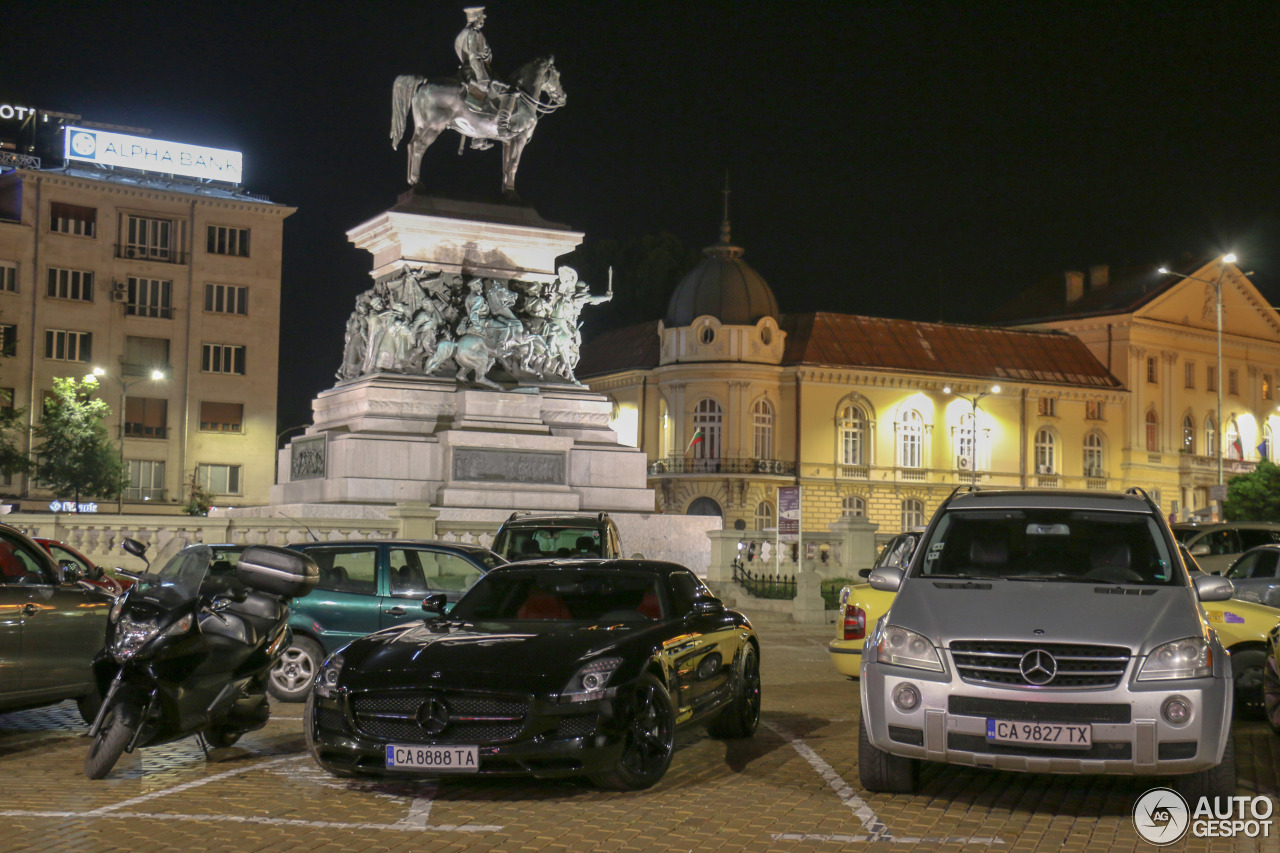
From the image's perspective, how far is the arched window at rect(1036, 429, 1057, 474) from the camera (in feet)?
257

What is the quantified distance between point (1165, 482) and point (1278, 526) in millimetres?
66466

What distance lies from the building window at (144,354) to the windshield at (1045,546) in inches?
2459

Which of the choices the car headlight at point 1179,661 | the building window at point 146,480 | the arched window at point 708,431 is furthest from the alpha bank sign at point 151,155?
the car headlight at point 1179,661

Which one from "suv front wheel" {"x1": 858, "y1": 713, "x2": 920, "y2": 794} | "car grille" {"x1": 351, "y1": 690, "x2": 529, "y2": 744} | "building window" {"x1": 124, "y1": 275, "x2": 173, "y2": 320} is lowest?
"suv front wheel" {"x1": 858, "y1": 713, "x2": 920, "y2": 794}

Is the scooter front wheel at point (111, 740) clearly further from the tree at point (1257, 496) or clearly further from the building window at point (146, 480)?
the building window at point (146, 480)

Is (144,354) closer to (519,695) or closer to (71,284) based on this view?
(71,284)

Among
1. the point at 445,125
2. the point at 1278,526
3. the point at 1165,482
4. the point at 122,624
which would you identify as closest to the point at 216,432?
the point at 445,125

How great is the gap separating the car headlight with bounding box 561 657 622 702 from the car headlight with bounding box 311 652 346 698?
4.66 ft

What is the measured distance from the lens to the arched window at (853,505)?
72938mm

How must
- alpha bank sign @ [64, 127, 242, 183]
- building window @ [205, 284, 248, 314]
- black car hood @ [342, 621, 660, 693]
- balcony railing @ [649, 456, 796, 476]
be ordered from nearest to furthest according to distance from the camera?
black car hood @ [342, 621, 660, 693]
building window @ [205, 284, 248, 314]
alpha bank sign @ [64, 127, 242, 183]
balcony railing @ [649, 456, 796, 476]

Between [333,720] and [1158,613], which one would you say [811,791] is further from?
[333,720]

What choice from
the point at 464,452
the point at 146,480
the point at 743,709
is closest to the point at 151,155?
the point at 146,480

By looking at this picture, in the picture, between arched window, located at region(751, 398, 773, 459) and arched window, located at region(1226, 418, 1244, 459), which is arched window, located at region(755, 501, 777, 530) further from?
arched window, located at region(1226, 418, 1244, 459)

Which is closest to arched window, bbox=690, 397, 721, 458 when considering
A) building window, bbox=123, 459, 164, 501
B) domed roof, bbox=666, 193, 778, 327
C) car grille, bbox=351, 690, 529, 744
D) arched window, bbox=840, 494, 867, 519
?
domed roof, bbox=666, 193, 778, 327
